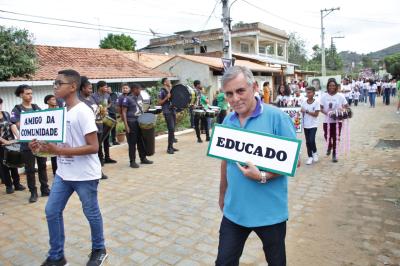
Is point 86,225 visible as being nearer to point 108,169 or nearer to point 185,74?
point 108,169

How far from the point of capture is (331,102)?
800cm

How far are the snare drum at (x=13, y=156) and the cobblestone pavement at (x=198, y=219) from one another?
1.99ft

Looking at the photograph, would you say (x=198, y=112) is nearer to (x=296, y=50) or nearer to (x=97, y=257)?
(x=97, y=257)

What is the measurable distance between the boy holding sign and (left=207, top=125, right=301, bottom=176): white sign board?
147cm

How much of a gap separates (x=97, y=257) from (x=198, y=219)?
5.41 feet

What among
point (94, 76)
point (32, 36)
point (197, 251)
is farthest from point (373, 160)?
point (94, 76)

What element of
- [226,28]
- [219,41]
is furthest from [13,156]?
[219,41]

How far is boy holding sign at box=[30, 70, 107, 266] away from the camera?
337cm

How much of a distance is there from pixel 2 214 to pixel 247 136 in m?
4.58

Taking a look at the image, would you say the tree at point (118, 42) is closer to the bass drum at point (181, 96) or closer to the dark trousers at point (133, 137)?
the bass drum at point (181, 96)

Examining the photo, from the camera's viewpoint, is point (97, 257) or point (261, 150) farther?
point (97, 257)

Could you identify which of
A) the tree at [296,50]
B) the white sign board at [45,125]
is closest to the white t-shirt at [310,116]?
the white sign board at [45,125]

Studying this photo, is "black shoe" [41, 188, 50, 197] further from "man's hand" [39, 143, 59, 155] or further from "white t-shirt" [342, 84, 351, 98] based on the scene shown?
"white t-shirt" [342, 84, 351, 98]

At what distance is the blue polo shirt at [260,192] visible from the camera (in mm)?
2375
